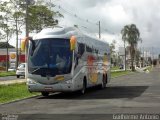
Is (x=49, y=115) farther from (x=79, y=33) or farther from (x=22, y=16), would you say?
(x=22, y=16)

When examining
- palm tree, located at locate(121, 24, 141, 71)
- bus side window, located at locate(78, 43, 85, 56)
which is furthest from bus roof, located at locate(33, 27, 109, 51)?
palm tree, located at locate(121, 24, 141, 71)

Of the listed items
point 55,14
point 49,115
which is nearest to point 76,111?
point 49,115

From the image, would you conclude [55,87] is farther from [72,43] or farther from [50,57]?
[72,43]

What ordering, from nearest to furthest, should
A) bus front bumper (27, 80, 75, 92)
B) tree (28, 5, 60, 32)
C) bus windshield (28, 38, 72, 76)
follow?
bus front bumper (27, 80, 75, 92) < bus windshield (28, 38, 72, 76) < tree (28, 5, 60, 32)

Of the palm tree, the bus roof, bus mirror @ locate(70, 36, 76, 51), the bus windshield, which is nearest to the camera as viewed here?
bus mirror @ locate(70, 36, 76, 51)

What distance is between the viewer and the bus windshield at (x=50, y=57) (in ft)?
77.0

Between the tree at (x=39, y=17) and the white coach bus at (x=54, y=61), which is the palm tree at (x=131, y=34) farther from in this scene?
the white coach bus at (x=54, y=61)

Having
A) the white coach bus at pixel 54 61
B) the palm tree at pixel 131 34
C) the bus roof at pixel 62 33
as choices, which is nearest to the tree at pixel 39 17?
the bus roof at pixel 62 33

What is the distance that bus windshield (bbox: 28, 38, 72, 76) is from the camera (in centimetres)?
2348

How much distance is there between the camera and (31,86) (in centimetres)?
2364

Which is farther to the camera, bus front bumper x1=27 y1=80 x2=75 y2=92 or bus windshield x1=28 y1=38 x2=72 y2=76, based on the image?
bus windshield x1=28 y1=38 x2=72 y2=76

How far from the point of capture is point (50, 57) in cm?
2356

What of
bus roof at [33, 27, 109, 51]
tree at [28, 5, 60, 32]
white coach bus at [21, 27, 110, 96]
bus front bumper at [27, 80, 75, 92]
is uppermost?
tree at [28, 5, 60, 32]

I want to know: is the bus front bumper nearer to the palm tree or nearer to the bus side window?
the bus side window
